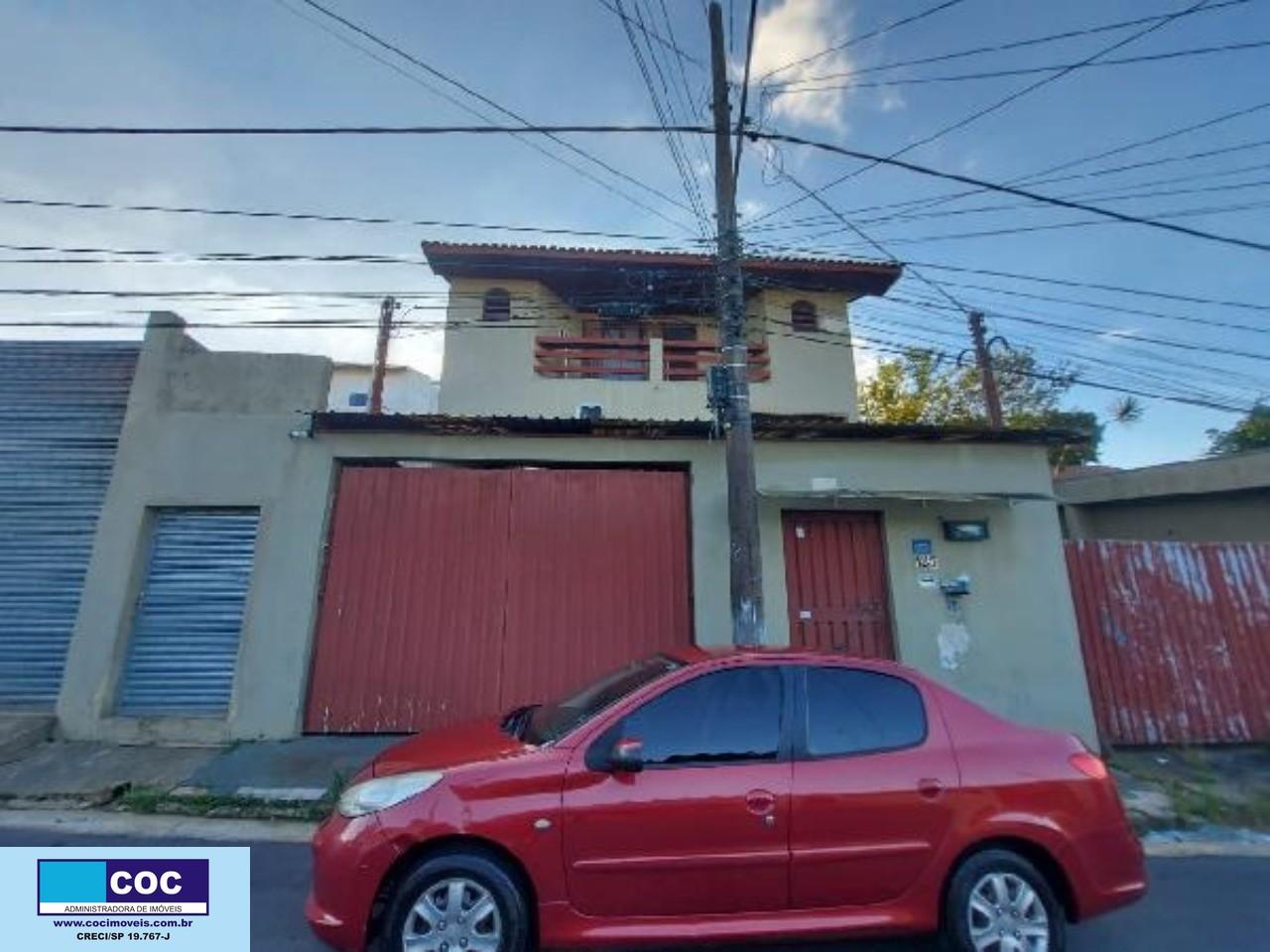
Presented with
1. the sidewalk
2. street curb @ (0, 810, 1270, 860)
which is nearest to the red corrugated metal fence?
street curb @ (0, 810, 1270, 860)

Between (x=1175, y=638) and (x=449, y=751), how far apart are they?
8806 millimetres

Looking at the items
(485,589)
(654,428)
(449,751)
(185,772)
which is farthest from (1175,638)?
(185,772)

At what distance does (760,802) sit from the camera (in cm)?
295

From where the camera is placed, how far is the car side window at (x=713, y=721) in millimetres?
3066

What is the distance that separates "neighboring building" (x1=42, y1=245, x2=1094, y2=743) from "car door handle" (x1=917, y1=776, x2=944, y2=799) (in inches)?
154

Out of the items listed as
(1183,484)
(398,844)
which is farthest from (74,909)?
(1183,484)

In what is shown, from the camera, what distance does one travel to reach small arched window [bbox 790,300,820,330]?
13.8 m

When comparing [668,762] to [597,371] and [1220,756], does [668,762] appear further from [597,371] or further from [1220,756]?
[597,371]

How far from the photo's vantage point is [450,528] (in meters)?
7.34

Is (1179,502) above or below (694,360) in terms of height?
below

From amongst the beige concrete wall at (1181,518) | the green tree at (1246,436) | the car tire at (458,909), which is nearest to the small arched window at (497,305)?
the car tire at (458,909)

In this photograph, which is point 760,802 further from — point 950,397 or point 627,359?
point 950,397

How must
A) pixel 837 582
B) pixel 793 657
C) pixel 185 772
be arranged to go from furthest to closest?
1. pixel 837 582
2. pixel 185 772
3. pixel 793 657

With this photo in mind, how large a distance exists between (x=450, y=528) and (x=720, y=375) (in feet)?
12.0
